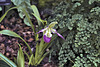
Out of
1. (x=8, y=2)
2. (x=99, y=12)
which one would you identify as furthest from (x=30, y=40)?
(x=99, y=12)

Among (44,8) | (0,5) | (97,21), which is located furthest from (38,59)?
(0,5)

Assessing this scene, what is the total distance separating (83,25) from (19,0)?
104cm

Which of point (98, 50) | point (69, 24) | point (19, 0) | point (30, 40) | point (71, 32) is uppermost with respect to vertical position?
point (19, 0)

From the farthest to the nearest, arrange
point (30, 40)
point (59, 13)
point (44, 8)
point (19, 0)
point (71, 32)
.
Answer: point (44, 8), point (30, 40), point (19, 0), point (59, 13), point (71, 32)

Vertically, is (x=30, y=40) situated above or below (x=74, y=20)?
below

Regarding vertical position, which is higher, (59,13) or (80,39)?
(59,13)

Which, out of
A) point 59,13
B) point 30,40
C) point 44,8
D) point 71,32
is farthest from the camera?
point 44,8

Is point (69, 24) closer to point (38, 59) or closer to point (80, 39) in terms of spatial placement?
point (80, 39)

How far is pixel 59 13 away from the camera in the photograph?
1.70m

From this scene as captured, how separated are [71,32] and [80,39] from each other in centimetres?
16

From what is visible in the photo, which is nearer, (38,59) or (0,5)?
(38,59)

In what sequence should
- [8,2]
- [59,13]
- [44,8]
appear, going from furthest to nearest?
[44,8] < [8,2] < [59,13]

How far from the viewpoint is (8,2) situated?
7.63 feet

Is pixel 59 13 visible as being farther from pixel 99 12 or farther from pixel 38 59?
pixel 38 59
